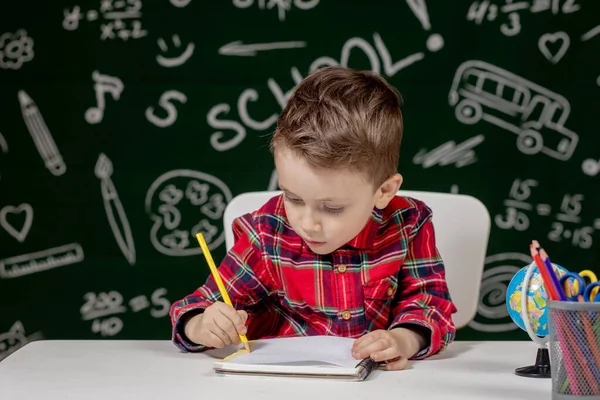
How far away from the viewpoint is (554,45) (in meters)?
2.36

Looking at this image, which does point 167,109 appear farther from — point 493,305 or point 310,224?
point 310,224

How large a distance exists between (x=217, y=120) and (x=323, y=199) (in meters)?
1.34

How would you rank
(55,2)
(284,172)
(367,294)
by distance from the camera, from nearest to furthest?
(284,172), (367,294), (55,2)

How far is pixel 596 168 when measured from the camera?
238 cm

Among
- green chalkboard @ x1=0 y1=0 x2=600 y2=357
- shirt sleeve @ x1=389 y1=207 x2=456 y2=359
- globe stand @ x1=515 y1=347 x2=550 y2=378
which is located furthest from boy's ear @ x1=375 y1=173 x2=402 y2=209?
green chalkboard @ x1=0 y1=0 x2=600 y2=357

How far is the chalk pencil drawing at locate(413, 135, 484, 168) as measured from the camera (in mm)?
2379

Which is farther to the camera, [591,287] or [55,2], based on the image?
[55,2]

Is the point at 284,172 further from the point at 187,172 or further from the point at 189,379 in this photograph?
the point at 187,172

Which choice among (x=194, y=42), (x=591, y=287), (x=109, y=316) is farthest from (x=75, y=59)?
(x=591, y=287)

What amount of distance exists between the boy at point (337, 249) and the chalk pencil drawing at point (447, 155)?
103 cm

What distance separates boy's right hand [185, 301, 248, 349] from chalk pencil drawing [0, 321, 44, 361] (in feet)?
4.63

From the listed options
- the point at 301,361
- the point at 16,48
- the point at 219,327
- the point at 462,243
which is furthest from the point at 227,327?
the point at 16,48

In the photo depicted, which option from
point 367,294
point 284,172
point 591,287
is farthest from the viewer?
point 367,294

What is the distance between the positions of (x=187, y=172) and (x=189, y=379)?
1488 mm
